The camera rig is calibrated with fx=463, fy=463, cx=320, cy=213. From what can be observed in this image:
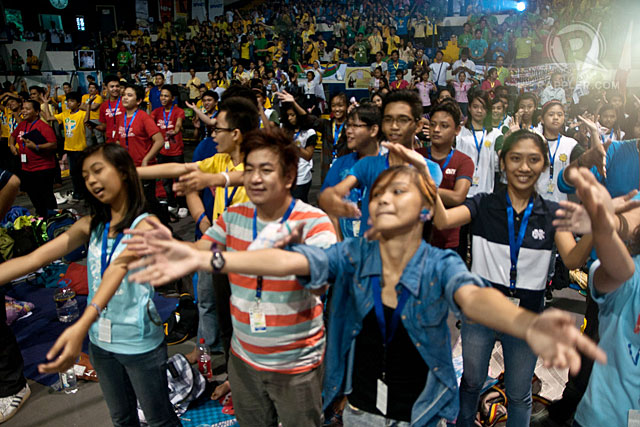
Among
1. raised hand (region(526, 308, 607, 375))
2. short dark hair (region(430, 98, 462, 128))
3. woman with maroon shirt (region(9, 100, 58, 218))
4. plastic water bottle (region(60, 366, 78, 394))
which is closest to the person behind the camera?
raised hand (region(526, 308, 607, 375))

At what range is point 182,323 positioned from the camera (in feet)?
13.5

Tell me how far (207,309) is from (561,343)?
2.78 metres

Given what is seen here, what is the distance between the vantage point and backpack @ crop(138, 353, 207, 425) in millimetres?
3121

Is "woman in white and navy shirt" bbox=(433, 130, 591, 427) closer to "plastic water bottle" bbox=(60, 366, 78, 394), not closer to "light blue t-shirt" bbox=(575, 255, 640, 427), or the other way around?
"light blue t-shirt" bbox=(575, 255, 640, 427)

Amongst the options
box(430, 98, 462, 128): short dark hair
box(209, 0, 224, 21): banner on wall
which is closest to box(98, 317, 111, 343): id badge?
box(430, 98, 462, 128): short dark hair

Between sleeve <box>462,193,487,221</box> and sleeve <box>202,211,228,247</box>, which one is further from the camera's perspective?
sleeve <box>462,193,487,221</box>

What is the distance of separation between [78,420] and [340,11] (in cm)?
1927

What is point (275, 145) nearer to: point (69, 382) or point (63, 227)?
point (69, 382)

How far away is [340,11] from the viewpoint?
19453 mm

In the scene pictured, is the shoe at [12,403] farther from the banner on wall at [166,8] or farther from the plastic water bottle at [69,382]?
the banner on wall at [166,8]

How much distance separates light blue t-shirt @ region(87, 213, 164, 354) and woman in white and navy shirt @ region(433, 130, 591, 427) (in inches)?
57.6

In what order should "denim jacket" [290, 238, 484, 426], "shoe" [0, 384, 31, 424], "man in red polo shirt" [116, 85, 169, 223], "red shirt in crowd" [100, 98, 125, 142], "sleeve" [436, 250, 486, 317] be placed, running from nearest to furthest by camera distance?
"sleeve" [436, 250, 486, 317]
"denim jacket" [290, 238, 484, 426]
"shoe" [0, 384, 31, 424]
"man in red polo shirt" [116, 85, 169, 223]
"red shirt in crowd" [100, 98, 125, 142]

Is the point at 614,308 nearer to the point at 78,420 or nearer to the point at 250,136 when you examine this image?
the point at 250,136

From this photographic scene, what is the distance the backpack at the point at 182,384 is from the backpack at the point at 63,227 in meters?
3.19
